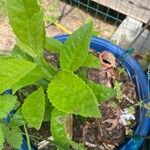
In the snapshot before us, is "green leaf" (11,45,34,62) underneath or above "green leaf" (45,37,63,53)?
underneath

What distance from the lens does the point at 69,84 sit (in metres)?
1.27

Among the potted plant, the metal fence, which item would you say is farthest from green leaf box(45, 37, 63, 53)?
the metal fence

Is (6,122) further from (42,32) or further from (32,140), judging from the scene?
(42,32)

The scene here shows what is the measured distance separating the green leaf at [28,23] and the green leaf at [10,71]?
13 centimetres

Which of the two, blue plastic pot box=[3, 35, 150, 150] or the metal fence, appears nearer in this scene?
blue plastic pot box=[3, 35, 150, 150]

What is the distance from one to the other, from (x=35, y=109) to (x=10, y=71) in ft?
1.04

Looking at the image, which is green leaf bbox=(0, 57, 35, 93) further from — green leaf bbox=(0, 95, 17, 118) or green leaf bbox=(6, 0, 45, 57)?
green leaf bbox=(0, 95, 17, 118)

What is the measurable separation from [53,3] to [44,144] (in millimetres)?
1341

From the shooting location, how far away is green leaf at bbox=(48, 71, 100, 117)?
1.18 m

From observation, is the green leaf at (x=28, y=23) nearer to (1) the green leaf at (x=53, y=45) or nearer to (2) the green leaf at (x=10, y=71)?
(2) the green leaf at (x=10, y=71)

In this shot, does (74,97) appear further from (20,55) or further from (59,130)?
(20,55)

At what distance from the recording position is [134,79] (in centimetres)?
185

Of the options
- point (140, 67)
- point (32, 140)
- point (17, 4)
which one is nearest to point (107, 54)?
point (140, 67)

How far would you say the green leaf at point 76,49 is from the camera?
1.37 metres
